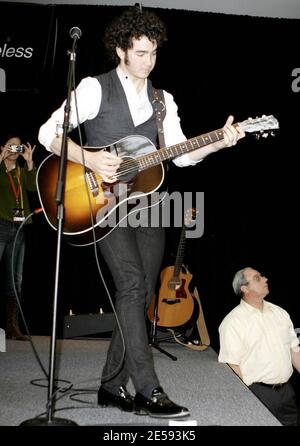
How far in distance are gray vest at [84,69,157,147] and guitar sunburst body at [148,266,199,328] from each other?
2.44 metres

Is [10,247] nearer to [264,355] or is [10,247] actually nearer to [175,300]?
[175,300]

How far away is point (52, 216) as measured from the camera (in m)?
2.37

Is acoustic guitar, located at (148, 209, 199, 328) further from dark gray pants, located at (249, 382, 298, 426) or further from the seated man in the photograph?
dark gray pants, located at (249, 382, 298, 426)

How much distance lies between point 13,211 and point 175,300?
1.61 meters

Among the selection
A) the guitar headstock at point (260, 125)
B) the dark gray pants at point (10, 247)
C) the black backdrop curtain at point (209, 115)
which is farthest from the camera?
the black backdrop curtain at point (209, 115)

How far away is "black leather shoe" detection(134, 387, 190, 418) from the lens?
6.64 ft

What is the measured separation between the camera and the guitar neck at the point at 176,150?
236 centimetres

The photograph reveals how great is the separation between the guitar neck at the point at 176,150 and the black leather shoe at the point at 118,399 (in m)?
0.99

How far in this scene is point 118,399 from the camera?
2.23m

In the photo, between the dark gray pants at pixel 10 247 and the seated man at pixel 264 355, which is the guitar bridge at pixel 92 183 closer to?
the seated man at pixel 264 355

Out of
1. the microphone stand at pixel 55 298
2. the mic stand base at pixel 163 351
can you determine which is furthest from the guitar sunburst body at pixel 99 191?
the mic stand base at pixel 163 351

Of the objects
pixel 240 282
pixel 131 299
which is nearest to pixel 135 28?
pixel 131 299

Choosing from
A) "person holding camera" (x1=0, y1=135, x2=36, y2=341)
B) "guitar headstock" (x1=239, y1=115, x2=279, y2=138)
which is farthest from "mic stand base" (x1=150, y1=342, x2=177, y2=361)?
"guitar headstock" (x1=239, y1=115, x2=279, y2=138)

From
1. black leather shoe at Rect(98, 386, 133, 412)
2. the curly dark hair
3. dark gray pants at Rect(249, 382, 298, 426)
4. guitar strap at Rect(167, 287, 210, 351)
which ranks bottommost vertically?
dark gray pants at Rect(249, 382, 298, 426)
